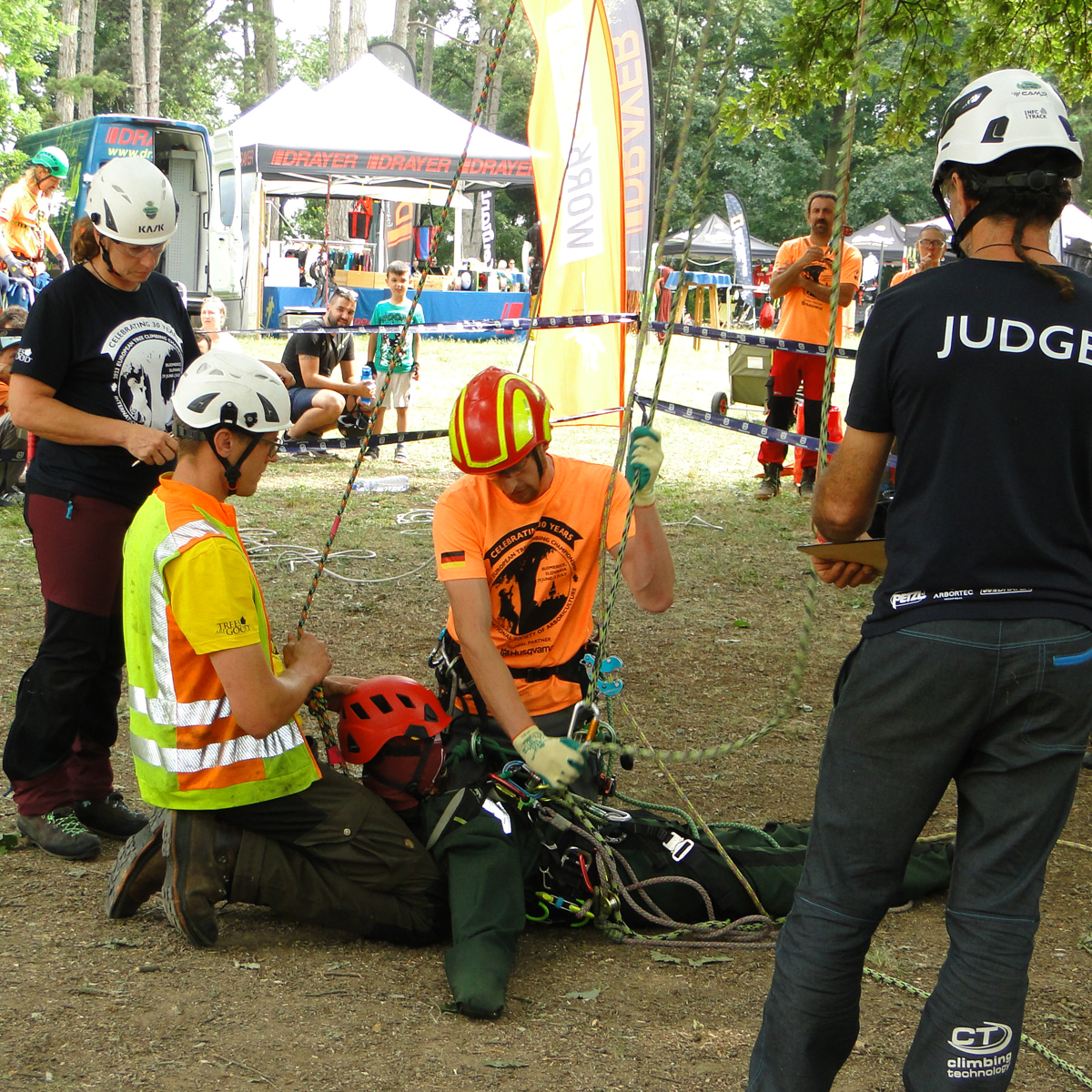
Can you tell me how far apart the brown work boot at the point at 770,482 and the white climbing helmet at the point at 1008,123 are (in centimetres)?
792

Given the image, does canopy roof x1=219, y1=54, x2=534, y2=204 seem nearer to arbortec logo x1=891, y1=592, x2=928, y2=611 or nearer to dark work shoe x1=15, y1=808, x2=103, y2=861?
dark work shoe x1=15, y1=808, x2=103, y2=861

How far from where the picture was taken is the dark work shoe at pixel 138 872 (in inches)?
120

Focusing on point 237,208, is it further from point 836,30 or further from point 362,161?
point 836,30

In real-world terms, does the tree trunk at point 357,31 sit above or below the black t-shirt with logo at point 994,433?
above

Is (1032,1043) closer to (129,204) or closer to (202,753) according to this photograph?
(202,753)

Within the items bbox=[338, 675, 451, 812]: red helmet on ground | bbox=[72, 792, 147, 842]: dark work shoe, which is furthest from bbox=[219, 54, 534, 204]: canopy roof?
bbox=[338, 675, 451, 812]: red helmet on ground

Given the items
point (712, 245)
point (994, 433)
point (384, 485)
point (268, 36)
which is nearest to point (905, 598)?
point (994, 433)

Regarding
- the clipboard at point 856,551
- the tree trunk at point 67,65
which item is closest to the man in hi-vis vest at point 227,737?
the clipboard at point 856,551

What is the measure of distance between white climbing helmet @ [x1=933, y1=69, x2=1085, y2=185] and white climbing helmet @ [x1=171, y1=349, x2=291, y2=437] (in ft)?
5.87

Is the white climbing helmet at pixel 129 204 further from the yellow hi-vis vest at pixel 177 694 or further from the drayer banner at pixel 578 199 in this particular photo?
the drayer banner at pixel 578 199

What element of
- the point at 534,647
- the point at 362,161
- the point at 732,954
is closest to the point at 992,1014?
the point at 732,954

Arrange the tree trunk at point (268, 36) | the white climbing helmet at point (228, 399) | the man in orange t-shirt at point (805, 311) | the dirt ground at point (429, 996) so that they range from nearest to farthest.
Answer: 1. the dirt ground at point (429, 996)
2. the white climbing helmet at point (228, 399)
3. the man in orange t-shirt at point (805, 311)
4. the tree trunk at point (268, 36)

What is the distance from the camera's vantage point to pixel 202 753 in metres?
2.93

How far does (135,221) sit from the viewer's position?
341 cm
